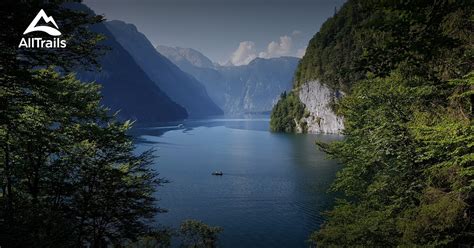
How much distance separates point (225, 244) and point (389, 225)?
22364 millimetres

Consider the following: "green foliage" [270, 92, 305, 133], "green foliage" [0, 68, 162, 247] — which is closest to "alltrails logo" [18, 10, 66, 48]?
"green foliage" [0, 68, 162, 247]

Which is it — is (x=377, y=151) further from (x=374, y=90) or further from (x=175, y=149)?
(x=175, y=149)

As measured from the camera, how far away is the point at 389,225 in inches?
683

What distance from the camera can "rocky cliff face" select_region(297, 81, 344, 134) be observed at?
15877 centimetres

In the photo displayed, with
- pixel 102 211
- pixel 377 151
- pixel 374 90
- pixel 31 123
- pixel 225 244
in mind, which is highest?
pixel 374 90

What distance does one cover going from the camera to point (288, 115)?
180 m

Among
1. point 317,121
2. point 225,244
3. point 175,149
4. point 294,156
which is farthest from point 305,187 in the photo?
point 317,121

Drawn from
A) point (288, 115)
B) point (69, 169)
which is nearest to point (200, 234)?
point (69, 169)

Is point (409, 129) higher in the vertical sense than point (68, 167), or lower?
higher

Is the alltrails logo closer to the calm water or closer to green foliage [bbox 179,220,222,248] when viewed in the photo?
green foliage [bbox 179,220,222,248]

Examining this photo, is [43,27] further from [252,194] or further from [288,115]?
[288,115]

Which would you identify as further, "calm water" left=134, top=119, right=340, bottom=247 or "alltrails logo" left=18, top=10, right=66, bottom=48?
"calm water" left=134, top=119, right=340, bottom=247

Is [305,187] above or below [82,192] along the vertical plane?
below

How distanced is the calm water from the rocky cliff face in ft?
209
